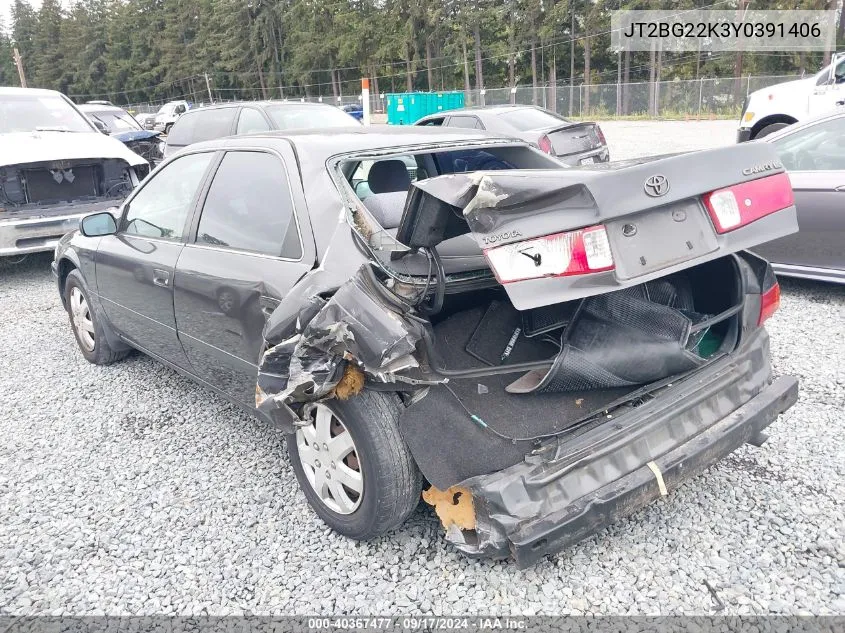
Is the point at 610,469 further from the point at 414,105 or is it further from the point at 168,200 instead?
the point at 414,105

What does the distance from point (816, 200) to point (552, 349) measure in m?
3.66

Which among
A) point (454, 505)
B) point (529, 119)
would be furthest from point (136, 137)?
point (454, 505)

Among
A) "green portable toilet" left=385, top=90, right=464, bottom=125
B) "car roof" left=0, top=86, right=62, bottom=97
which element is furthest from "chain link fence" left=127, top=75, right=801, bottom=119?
"car roof" left=0, top=86, right=62, bottom=97

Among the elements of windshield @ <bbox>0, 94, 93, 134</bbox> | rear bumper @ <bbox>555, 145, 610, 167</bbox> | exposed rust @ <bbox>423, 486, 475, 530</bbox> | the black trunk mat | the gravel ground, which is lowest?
the gravel ground

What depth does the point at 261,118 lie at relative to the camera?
8.88 metres

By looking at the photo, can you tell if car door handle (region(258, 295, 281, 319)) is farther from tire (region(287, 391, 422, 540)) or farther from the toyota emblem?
the toyota emblem

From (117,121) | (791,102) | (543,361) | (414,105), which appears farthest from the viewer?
(414,105)

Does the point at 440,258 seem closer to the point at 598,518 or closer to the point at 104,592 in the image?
the point at 598,518

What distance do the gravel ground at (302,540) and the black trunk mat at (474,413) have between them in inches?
20.6

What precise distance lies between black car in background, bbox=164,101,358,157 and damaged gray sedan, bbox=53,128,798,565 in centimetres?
595

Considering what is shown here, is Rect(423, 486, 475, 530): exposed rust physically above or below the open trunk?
below

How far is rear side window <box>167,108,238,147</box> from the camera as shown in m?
9.53

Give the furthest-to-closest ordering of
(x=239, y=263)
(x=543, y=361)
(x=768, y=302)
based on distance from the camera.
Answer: (x=239, y=263), (x=768, y=302), (x=543, y=361)

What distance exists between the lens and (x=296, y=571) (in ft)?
8.14
